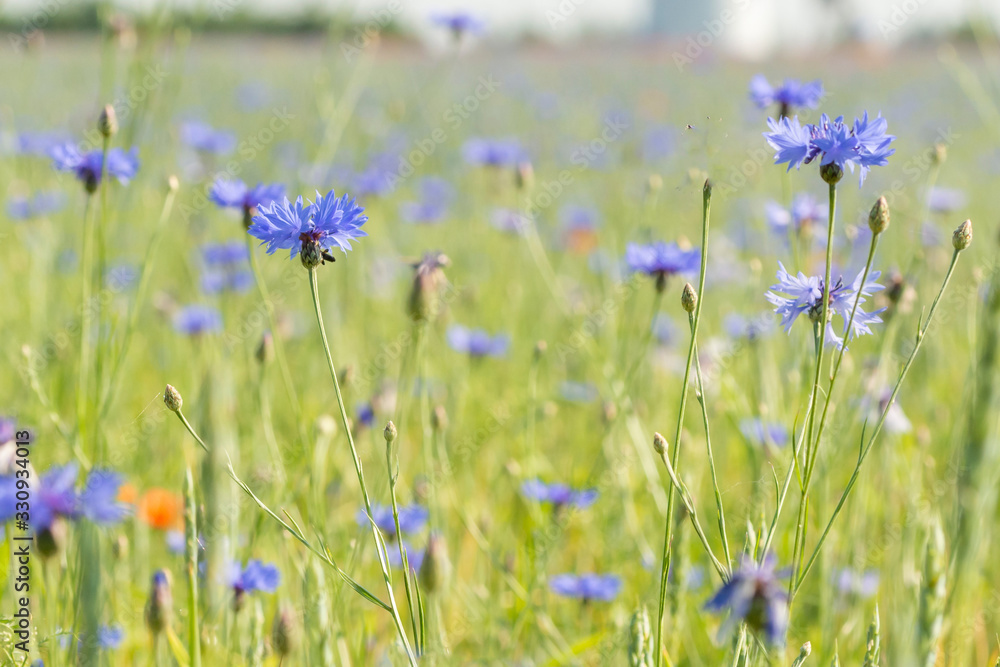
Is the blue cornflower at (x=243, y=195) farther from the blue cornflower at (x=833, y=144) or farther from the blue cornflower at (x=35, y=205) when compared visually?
the blue cornflower at (x=35, y=205)

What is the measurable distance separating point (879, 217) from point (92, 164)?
0.96m

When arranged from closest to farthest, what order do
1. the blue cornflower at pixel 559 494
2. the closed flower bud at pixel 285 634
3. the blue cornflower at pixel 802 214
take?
the closed flower bud at pixel 285 634 → the blue cornflower at pixel 559 494 → the blue cornflower at pixel 802 214

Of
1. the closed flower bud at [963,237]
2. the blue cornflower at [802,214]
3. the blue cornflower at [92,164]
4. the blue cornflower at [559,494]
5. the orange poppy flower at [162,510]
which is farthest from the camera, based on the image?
the orange poppy flower at [162,510]

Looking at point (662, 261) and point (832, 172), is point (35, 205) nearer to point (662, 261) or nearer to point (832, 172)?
point (662, 261)

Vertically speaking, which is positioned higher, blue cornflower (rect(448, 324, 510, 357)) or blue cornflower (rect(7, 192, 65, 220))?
blue cornflower (rect(7, 192, 65, 220))

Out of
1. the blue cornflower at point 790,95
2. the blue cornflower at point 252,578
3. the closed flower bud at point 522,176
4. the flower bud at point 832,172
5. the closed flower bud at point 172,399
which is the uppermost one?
the closed flower bud at point 522,176

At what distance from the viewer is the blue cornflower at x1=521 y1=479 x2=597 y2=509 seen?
1.26 meters

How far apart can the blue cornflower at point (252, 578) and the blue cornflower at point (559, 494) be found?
0.41 meters

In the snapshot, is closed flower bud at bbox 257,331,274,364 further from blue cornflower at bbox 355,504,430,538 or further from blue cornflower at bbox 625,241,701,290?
blue cornflower at bbox 625,241,701,290

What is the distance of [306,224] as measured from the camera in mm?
747

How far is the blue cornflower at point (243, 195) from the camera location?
1067mm

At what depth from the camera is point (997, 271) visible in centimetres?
81

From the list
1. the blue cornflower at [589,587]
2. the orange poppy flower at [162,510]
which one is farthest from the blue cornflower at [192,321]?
the blue cornflower at [589,587]

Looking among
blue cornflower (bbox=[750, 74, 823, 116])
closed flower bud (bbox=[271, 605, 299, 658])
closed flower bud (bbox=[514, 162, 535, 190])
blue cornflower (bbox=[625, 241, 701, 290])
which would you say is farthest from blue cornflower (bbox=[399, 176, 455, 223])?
closed flower bud (bbox=[271, 605, 299, 658])
